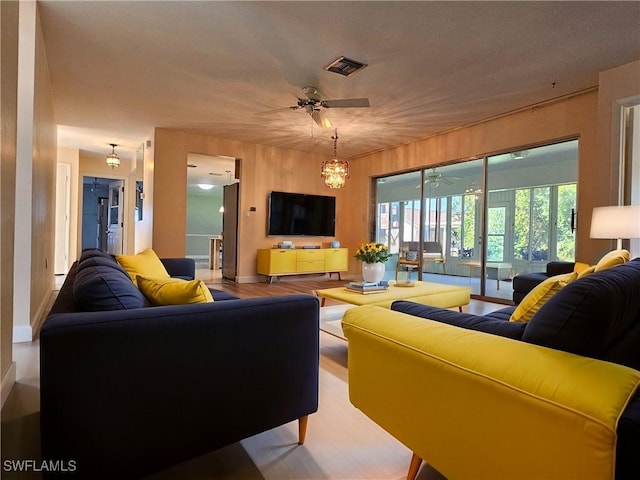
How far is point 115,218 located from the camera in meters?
9.34

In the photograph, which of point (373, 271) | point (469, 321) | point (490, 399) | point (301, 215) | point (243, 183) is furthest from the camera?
point (301, 215)

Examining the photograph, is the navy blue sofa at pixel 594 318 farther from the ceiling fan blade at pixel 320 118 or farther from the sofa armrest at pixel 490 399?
the ceiling fan blade at pixel 320 118

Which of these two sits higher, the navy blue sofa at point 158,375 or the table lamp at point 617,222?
the table lamp at point 617,222

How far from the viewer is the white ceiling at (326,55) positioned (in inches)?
102

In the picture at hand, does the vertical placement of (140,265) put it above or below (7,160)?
below

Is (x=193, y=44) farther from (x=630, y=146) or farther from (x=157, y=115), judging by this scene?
(x=630, y=146)

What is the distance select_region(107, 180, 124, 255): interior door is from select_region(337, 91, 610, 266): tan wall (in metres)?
5.67

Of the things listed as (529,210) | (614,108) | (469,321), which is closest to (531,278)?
(529,210)

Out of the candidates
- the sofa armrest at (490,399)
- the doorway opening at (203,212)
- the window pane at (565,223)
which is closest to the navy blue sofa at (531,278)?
the window pane at (565,223)

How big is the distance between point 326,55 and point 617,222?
2819mm

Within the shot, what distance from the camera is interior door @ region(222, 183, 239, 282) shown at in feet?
21.5

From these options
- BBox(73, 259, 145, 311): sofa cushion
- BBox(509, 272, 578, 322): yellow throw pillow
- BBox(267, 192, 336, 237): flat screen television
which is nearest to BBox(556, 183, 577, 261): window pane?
BBox(509, 272, 578, 322): yellow throw pillow

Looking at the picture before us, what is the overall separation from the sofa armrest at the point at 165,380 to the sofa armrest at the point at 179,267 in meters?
2.67

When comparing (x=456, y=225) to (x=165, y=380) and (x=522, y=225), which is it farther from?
(x=165, y=380)
